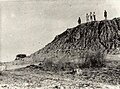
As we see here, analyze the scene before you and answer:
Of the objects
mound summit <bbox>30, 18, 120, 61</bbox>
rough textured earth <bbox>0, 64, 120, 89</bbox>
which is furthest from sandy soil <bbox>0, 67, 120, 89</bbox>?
mound summit <bbox>30, 18, 120, 61</bbox>

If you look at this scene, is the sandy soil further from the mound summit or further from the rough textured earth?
the mound summit

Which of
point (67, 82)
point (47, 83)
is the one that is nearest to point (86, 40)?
point (67, 82)

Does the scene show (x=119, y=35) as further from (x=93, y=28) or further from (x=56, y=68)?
(x=56, y=68)

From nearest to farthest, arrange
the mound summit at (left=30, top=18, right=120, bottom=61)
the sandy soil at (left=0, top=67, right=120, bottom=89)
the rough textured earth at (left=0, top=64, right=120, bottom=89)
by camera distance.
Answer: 1. the sandy soil at (left=0, top=67, right=120, bottom=89)
2. the rough textured earth at (left=0, top=64, right=120, bottom=89)
3. the mound summit at (left=30, top=18, right=120, bottom=61)

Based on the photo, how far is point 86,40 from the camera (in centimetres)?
4869

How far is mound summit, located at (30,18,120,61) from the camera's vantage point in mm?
45422

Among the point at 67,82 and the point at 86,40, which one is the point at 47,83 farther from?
the point at 86,40

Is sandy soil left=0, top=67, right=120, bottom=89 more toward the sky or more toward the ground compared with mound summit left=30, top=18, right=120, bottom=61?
more toward the ground

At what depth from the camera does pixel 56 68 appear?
3003 cm

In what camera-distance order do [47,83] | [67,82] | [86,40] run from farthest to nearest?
[86,40] < [67,82] < [47,83]

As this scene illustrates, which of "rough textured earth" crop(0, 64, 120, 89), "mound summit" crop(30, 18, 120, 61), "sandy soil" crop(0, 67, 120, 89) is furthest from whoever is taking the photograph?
"mound summit" crop(30, 18, 120, 61)

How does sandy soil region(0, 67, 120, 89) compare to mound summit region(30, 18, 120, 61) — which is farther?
mound summit region(30, 18, 120, 61)

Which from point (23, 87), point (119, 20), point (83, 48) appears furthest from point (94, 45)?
point (23, 87)

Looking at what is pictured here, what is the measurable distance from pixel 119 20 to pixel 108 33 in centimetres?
383
